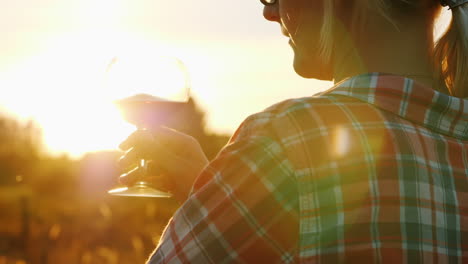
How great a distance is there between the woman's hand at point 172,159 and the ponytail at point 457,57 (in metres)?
0.77

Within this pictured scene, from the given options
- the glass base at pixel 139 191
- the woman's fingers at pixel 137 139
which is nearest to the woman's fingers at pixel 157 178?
the woman's fingers at pixel 137 139

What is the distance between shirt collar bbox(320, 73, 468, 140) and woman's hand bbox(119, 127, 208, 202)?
761 millimetres

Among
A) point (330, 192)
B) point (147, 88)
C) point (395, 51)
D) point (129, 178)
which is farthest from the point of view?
point (147, 88)

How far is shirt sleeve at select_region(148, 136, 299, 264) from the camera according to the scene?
60.1 inches

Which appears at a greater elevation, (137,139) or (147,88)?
(137,139)

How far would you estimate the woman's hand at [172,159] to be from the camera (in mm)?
2318

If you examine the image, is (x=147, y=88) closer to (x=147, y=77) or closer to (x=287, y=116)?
(x=147, y=77)

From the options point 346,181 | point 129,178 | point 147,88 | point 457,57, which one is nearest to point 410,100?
point 346,181

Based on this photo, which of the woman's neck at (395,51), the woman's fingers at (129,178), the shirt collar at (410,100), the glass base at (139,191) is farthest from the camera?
the glass base at (139,191)

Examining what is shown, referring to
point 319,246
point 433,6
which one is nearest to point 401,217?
point 319,246

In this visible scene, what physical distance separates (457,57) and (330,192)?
680mm

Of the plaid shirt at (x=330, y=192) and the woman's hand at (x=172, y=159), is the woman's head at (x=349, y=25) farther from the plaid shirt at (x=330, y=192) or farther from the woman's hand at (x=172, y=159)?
the woman's hand at (x=172, y=159)

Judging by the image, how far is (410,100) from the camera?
5.52 feet

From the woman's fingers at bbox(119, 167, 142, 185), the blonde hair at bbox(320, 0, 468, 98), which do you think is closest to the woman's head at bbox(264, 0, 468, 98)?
the blonde hair at bbox(320, 0, 468, 98)
